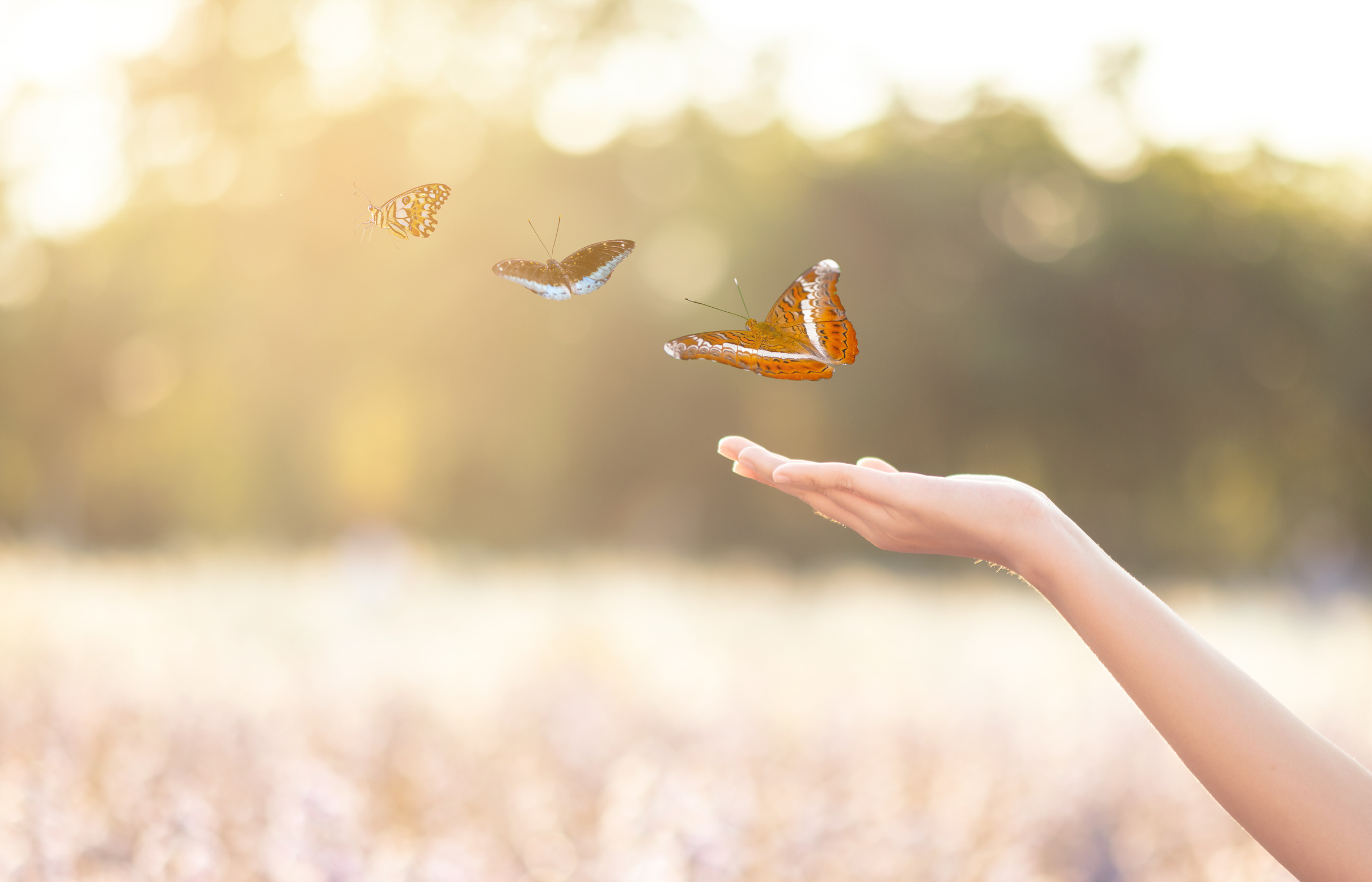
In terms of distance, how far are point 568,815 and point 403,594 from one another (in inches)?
264

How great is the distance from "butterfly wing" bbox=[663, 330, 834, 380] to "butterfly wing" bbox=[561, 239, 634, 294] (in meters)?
0.14

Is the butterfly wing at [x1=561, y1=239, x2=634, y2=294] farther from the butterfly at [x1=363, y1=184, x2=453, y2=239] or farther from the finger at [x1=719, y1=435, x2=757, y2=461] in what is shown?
the finger at [x1=719, y1=435, x2=757, y2=461]

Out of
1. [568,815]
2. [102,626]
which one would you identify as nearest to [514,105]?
[102,626]

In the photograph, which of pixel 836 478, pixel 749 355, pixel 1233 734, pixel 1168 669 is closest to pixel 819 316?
pixel 749 355

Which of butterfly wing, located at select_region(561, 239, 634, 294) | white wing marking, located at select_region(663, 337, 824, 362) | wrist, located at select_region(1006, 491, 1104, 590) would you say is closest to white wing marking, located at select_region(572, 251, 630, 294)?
butterfly wing, located at select_region(561, 239, 634, 294)

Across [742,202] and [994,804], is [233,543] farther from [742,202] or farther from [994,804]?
[994,804]

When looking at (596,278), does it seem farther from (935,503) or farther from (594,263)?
(935,503)

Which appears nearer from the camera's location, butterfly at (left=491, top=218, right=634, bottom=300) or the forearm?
butterfly at (left=491, top=218, right=634, bottom=300)

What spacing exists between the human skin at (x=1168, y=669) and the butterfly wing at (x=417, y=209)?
74cm

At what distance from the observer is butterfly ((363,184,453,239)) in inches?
61.1

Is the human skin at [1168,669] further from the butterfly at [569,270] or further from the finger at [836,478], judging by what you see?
the butterfly at [569,270]

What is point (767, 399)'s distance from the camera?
18.1 metres

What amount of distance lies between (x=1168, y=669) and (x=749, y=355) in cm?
89

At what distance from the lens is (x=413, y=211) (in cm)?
161
